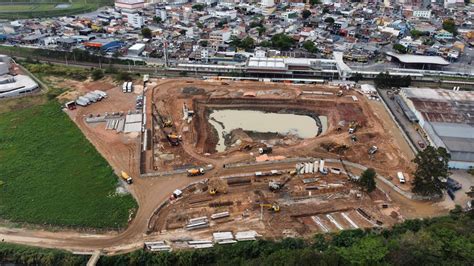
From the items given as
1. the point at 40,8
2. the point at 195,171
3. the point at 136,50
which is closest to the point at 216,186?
the point at 195,171

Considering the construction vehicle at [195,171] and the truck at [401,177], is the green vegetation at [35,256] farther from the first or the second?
the truck at [401,177]

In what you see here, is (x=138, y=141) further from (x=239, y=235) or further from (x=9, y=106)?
(x=9, y=106)

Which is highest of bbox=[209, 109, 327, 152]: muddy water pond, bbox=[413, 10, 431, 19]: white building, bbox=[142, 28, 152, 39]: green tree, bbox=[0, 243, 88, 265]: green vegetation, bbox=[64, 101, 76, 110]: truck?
bbox=[413, 10, 431, 19]: white building

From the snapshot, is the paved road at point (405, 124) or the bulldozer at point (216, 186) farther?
the paved road at point (405, 124)

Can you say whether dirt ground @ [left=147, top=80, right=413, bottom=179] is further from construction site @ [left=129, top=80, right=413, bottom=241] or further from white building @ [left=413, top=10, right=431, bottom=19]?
white building @ [left=413, top=10, right=431, bottom=19]

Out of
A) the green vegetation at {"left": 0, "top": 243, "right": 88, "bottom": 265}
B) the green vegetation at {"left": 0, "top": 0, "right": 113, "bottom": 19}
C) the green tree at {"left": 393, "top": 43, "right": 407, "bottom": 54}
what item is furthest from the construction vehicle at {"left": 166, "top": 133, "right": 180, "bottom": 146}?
the green vegetation at {"left": 0, "top": 0, "right": 113, "bottom": 19}

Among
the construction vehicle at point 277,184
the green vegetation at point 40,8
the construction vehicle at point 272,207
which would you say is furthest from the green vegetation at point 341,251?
the green vegetation at point 40,8

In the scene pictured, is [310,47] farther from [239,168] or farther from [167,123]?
[239,168]
